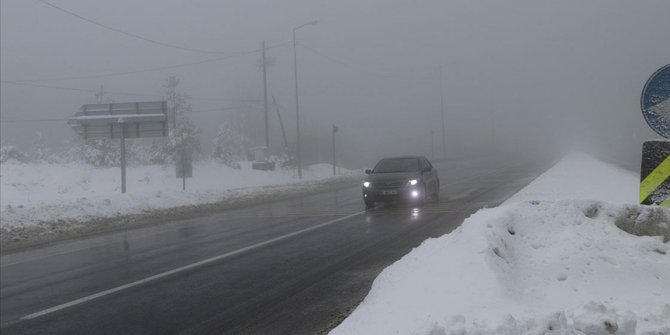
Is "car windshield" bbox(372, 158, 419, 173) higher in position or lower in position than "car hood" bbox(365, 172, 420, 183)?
higher

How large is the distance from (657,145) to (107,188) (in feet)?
96.1

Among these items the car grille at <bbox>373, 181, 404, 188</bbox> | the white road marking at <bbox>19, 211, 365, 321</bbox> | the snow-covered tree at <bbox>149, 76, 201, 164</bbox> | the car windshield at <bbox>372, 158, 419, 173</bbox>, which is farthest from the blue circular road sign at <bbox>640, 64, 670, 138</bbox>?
the snow-covered tree at <bbox>149, 76, 201, 164</bbox>

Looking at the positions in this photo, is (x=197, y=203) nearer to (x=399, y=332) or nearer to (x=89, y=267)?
(x=89, y=267)

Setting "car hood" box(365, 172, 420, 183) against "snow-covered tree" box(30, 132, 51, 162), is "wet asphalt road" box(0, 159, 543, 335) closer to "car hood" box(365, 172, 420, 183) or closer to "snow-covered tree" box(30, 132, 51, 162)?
"car hood" box(365, 172, 420, 183)

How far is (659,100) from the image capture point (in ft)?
21.0

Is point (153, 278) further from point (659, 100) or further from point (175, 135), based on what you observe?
point (175, 135)

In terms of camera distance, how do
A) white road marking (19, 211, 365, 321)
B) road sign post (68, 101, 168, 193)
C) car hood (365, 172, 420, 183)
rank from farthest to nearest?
1. road sign post (68, 101, 168, 193)
2. car hood (365, 172, 420, 183)
3. white road marking (19, 211, 365, 321)

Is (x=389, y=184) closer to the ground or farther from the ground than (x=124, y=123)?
closer to the ground

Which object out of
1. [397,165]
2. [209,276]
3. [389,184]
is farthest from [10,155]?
[209,276]

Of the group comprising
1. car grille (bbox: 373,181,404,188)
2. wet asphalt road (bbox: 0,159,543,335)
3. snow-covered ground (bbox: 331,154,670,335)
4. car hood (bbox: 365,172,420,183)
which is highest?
car hood (bbox: 365,172,420,183)

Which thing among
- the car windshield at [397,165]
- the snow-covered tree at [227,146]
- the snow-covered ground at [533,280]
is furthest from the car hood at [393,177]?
the snow-covered tree at [227,146]

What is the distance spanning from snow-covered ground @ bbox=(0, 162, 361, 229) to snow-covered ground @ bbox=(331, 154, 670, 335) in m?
12.0

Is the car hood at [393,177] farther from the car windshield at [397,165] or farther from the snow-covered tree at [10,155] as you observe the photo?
the snow-covered tree at [10,155]

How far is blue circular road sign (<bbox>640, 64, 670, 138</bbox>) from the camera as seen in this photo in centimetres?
636
